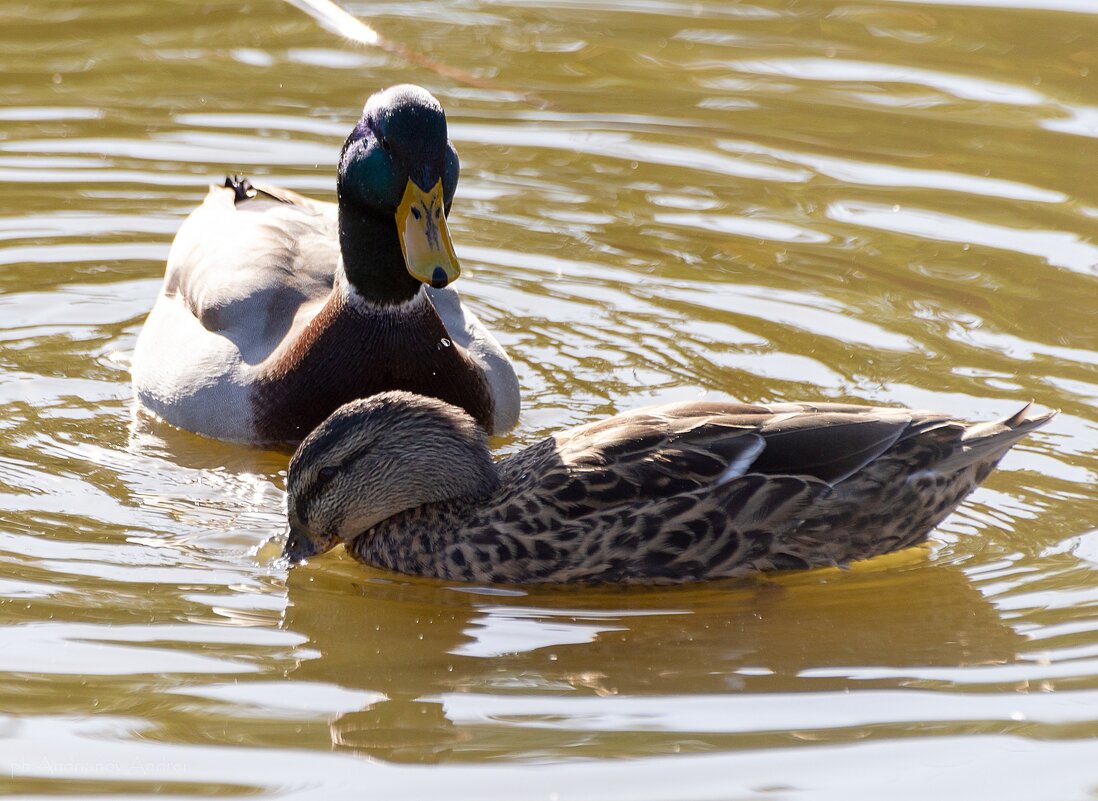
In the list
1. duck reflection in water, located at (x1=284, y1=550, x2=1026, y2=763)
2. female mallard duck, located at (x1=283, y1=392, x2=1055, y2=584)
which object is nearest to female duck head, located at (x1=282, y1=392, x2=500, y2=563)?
female mallard duck, located at (x1=283, y1=392, x2=1055, y2=584)

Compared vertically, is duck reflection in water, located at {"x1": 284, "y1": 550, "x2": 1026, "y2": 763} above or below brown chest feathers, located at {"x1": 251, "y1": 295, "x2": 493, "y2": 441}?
below

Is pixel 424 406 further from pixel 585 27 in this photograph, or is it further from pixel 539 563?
pixel 585 27

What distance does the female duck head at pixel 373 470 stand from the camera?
6.38 metres

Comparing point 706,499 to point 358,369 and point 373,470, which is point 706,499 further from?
point 358,369

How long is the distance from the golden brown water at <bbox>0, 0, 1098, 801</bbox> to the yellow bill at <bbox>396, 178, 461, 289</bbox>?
1.04 metres

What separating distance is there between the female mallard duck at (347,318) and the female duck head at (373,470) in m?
0.84

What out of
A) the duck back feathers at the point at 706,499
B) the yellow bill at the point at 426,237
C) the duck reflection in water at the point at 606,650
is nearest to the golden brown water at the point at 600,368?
the duck reflection in water at the point at 606,650

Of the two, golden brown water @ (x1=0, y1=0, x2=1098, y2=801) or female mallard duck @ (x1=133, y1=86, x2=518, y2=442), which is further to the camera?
female mallard duck @ (x1=133, y1=86, x2=518, y2=442)

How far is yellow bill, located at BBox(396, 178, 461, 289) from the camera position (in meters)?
7.15

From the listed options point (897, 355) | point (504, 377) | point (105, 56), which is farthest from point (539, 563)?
point (105, 56)

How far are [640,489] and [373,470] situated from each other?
3.11 ft

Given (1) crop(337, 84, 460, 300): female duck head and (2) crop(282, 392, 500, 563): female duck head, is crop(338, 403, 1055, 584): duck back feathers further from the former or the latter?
(1) crop(337, 84, 460, 300): female duck head

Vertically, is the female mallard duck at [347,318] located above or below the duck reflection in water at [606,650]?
above

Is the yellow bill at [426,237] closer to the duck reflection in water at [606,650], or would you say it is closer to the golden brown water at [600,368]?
the golden brown water at [600,368]
